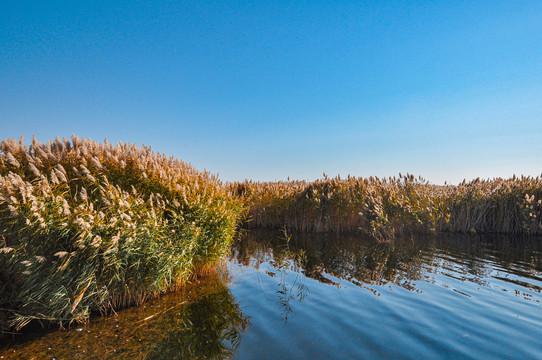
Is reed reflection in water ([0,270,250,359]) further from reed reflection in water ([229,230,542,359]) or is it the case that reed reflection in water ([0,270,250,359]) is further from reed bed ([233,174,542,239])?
reed bed ([233,174,542,239])

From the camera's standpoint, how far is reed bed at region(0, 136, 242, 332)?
14.9 ft

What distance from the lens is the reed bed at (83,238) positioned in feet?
14.9

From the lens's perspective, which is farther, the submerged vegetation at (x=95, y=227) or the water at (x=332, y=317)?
the submerged vegetation at (x=95, y=227)

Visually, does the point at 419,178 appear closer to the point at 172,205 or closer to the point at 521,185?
the point at 521,185

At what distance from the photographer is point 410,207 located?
12336mm

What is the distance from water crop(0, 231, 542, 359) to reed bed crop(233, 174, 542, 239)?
4.29m

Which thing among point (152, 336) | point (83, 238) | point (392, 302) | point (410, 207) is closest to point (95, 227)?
point (83, 238)

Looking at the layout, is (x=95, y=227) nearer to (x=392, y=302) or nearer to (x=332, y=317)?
(x=332, y=317)

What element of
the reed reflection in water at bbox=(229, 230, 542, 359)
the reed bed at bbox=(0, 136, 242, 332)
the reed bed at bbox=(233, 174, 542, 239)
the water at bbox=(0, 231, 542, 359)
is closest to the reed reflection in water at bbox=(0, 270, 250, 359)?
the water at bbox=(0, 231, 542, 359)

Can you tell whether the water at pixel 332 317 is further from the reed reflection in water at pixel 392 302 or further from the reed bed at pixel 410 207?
the reed bed at pixel 410 207

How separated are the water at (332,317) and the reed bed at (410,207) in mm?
4289

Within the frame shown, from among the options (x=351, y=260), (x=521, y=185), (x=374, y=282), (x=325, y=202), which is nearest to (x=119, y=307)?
(x=374, y=282)

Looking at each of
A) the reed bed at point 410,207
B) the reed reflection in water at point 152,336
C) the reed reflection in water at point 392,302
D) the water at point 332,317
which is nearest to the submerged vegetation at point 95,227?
the reed reflection in water at point 152,336

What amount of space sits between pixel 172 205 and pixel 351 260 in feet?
17.5
